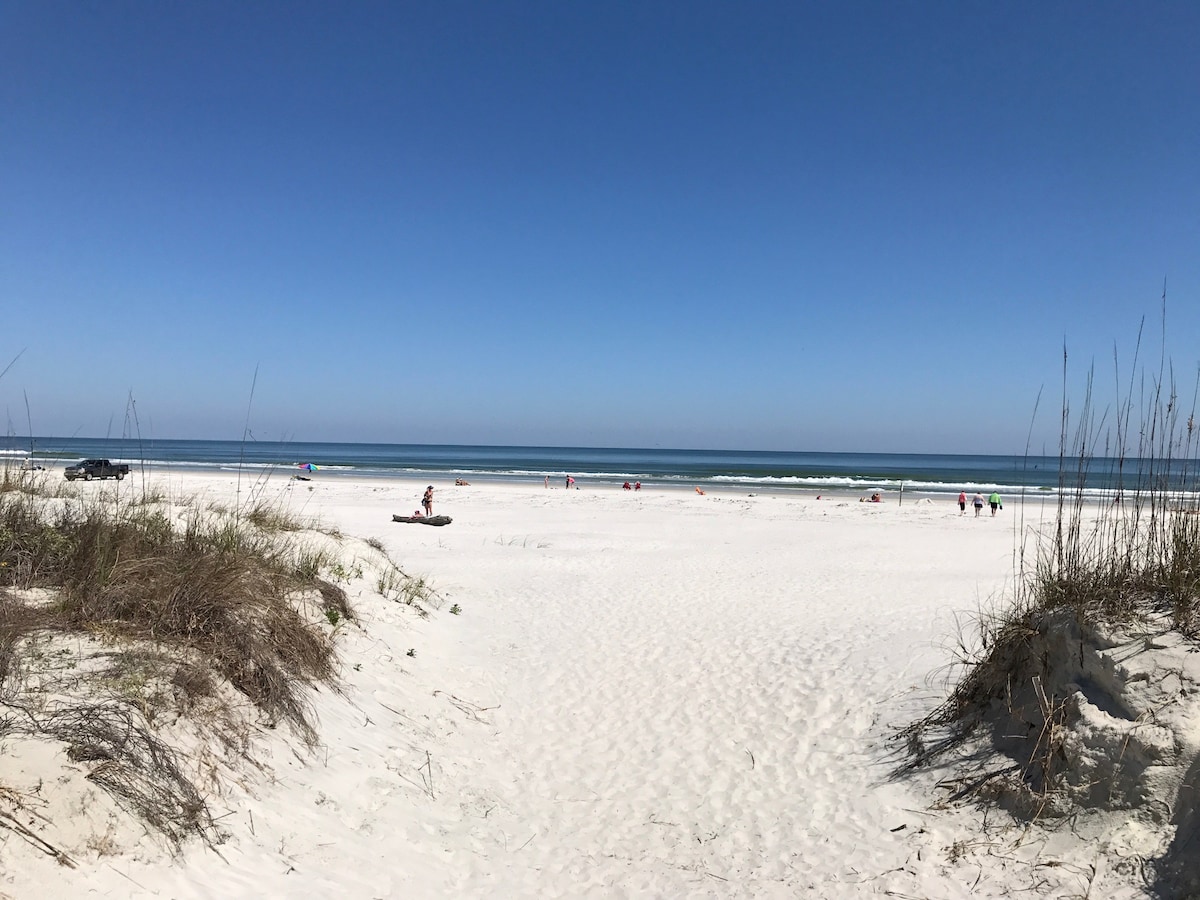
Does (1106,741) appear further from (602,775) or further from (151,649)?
(151,649)

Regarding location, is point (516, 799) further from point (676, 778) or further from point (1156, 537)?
point (1156, 537)

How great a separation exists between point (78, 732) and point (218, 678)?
1181 millimetres

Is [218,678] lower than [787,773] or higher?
higher

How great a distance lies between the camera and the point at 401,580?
420 inches

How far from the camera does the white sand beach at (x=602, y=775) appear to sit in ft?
12.2

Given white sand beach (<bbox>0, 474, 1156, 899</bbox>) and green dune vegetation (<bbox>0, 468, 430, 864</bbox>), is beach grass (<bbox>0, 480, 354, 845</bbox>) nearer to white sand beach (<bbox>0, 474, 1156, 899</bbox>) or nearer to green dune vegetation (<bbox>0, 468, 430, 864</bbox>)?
green dune vegetation (<bbox>0, 468, 430, 864</bbox>)

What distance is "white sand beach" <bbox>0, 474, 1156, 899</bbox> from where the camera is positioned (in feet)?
12.2

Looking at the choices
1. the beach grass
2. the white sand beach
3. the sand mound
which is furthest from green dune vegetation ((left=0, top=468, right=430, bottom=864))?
the sand mound

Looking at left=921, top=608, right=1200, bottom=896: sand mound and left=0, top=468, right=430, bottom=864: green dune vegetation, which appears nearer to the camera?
left=0, top=468, right=430, bottom=864: green dune vegetation

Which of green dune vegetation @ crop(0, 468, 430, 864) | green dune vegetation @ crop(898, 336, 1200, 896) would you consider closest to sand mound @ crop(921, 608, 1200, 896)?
green dune vegetation @ crop(898, 336, 1200, 896)

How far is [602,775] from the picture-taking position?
5.80 meters

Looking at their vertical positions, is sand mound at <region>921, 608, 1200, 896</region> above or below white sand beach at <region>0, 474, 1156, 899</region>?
above

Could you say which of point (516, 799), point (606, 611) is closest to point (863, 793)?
point (516, 799)

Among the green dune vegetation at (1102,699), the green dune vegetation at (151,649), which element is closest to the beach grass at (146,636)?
the green dune vegetation at (151,649)
